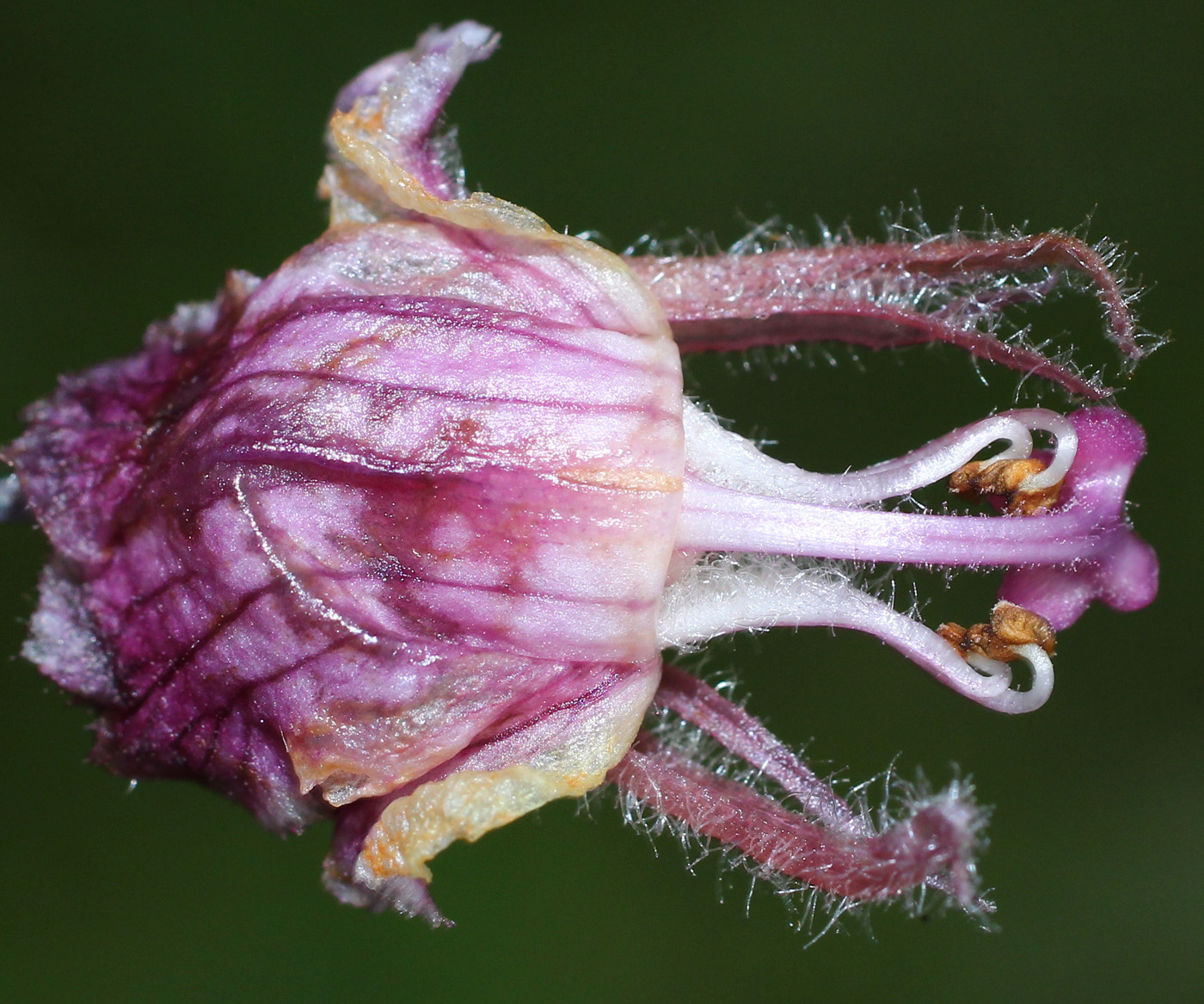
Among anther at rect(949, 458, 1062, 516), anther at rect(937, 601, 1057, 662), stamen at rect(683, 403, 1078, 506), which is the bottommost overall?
anther at rect(937, 601, 1057, 662)

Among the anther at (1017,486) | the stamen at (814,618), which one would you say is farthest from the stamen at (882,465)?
the stamen at (814,618)

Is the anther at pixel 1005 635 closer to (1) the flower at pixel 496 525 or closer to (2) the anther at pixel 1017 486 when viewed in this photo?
(1) the flower at pixel 496 525

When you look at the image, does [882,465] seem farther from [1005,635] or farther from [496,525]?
[496,525]

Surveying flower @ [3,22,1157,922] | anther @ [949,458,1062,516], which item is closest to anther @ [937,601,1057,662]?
flower @ [3,22,1157,922]

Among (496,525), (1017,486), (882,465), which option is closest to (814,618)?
(882,465)

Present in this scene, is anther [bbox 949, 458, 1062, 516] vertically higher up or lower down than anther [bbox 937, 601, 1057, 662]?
higher up

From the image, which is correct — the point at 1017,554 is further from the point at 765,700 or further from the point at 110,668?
the point at 765,700

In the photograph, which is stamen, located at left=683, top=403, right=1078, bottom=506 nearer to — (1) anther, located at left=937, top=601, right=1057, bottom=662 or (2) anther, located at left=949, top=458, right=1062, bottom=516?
(2) anther, located at left=949, top=458, right=1062, bottom=516

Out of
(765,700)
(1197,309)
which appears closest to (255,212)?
(765,700)

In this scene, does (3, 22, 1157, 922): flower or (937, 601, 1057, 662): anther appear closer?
(3, 22, 1157, 922): flower
